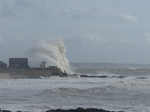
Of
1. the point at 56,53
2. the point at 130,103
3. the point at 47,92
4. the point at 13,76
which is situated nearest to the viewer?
the point at 130,103

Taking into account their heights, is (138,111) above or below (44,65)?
below

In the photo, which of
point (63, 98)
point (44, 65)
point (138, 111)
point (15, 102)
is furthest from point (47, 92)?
point (44, 65)

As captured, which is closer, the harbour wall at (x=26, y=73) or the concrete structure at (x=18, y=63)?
the harbour wall at (x=26, y=73)

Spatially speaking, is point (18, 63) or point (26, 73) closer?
point (26, 73)

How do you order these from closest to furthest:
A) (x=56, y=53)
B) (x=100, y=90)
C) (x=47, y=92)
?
(x=47, y=92) < (x=100, y=90) < (x=56, y=53)

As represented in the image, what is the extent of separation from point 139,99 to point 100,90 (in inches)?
243

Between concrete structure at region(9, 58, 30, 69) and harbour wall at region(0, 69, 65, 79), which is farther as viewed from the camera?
concrete structure at region(9, 58, 30, 69)

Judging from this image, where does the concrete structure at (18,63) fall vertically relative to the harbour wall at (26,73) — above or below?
above

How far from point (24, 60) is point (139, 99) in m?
40.3

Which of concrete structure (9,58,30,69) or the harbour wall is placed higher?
concrete structure (9,58,30,69)

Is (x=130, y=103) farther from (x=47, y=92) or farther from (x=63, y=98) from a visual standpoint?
(x=47, y=92)

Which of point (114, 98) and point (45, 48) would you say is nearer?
point (114, 98)

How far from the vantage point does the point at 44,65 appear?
195 feet

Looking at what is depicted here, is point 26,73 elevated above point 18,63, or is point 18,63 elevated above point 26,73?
point 18,63
